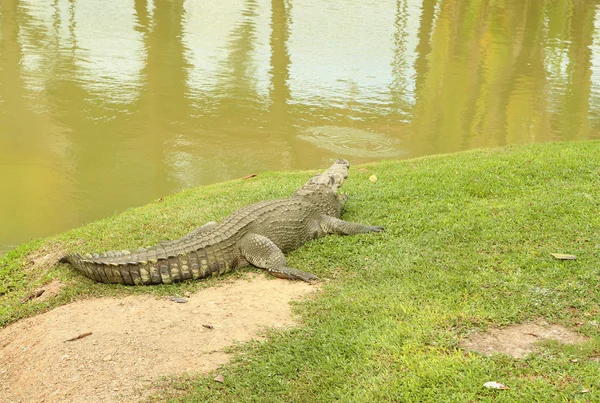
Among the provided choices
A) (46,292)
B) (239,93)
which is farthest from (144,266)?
(239,93)

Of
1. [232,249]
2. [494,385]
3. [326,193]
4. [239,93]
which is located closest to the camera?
[494,385]

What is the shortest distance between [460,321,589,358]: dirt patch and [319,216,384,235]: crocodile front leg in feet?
7.67

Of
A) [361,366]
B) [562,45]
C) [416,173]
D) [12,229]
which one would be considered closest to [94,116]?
[12,229]

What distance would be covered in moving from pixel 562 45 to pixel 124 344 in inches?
869

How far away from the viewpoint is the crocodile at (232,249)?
548 centimetres

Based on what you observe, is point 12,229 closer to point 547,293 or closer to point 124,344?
point 124,344

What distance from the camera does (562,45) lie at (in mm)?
22312

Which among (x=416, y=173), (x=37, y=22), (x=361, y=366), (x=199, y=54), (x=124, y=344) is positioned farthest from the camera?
(x=37, y=22)

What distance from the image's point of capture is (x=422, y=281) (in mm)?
5164

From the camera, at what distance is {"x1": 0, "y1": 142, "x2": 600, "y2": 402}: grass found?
12.5 ft

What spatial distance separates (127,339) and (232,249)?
62.4 inches

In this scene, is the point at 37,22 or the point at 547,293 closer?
the point at 547,293

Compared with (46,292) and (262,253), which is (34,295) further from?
(262,253)

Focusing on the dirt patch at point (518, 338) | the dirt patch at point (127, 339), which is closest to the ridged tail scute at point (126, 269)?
the dirt patch at point (127, 339)
